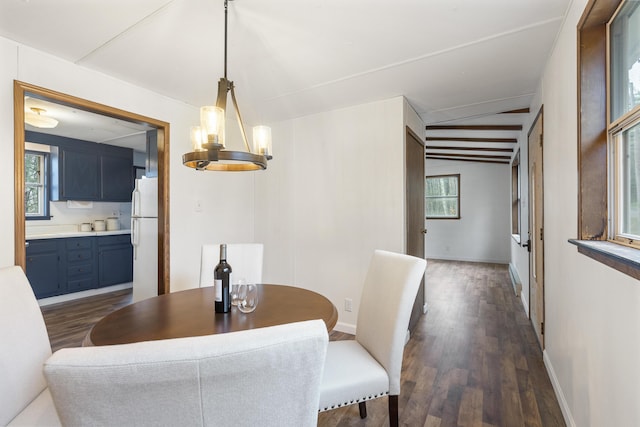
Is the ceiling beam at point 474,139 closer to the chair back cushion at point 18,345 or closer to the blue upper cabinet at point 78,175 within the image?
the chair back cushion at point 18,345

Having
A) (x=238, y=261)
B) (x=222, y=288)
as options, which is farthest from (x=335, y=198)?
(x=222, y=288)

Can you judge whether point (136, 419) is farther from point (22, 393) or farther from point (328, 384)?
point (22, 393)

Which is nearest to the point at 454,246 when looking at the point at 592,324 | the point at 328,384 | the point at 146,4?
the point at 592,324

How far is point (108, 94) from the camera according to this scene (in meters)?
2.48

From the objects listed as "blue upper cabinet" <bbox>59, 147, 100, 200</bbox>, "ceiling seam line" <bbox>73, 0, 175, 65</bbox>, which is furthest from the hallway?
"blue upper cabinet" <bbox>59, 147, 100, 200</bbox>

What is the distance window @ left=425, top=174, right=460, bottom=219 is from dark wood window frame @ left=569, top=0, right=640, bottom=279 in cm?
642

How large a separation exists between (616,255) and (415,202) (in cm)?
233

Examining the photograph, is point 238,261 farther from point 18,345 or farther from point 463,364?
point 463,364

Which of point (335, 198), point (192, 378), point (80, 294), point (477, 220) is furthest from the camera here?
point (477, 220)

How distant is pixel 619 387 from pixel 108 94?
11.4 ft

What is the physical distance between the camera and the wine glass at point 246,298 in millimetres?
1512

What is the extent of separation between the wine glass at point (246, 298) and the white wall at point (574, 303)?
1.45m

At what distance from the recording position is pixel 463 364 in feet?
8.09

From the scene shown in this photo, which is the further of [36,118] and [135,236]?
[135,236]
